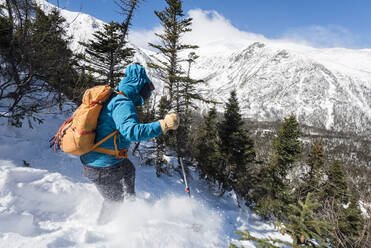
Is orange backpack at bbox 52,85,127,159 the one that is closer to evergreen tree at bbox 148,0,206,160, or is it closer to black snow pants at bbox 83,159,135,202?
black snow pants at bbox 83,159,135,202

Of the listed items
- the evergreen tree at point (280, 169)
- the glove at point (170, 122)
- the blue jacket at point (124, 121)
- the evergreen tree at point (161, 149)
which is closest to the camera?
the blue jacket at point (124, 121)

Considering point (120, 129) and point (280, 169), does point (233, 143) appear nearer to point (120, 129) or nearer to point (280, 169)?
point (280, 169)

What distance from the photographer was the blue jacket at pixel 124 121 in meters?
2.32

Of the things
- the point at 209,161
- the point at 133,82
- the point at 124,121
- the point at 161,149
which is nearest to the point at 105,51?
the point at 161,149

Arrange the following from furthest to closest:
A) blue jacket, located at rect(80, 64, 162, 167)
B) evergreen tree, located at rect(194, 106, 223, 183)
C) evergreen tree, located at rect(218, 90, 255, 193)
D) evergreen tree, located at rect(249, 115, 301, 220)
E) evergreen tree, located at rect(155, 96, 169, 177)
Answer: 1. evergreen tree, located at rect(249, 115, 301, 220)
2. evergreen tree, located at rect(194, 106, 223, 183)
3. evergreen tree, located at rect(218, 90, 255, 193)
4. evergreen tree, located at rect(155, 96, 169, 177)
5. blue jacket, located at rect(80, 64, 162, 167)

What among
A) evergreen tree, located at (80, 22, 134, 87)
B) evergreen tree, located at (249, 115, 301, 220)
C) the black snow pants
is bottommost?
evergreen tree, located at (249, 115, 301, 220)

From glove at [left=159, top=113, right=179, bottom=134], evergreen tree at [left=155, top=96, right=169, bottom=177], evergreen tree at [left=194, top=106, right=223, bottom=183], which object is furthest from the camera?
evergreen tree at [left=194, top=106, right=223, bottom=183]

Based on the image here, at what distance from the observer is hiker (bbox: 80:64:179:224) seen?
7.70 ft

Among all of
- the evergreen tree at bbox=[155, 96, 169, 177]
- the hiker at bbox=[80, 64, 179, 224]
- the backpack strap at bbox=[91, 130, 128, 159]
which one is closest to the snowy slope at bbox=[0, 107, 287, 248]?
the hiker at bbox=[80, 64, 179, 224]

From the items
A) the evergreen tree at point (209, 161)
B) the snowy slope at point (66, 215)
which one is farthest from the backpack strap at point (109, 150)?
the evergreen tree at point (209, 161)

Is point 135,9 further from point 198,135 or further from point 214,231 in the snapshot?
point 198,135

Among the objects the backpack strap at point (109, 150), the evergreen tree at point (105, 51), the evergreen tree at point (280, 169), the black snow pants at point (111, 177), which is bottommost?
the evergreen tree at point (280, 169)

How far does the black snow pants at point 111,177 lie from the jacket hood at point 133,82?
3.64 feet

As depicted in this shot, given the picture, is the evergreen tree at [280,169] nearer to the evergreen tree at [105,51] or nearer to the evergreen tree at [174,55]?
the evergreen tree at [174,55]
